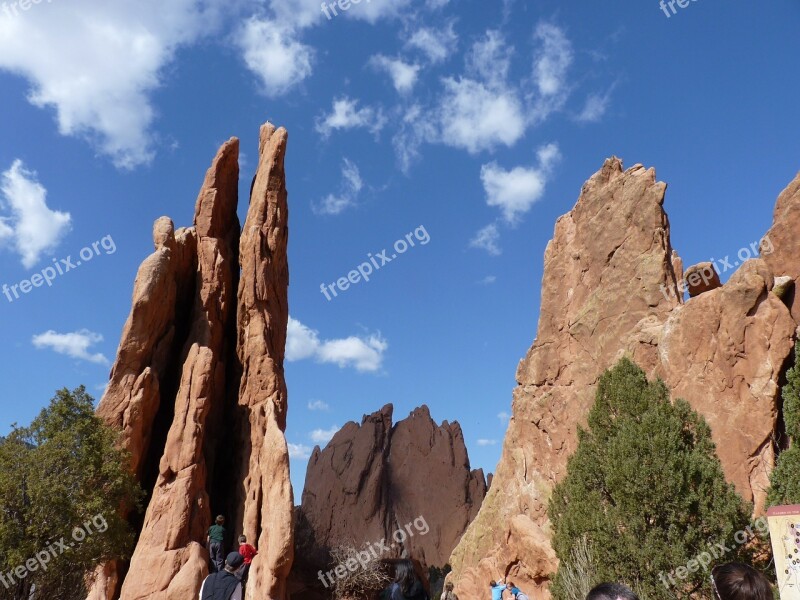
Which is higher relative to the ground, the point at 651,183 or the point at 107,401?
the point at 651,183

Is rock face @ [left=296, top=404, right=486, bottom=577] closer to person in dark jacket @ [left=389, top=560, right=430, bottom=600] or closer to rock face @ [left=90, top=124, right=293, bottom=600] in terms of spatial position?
rock face @ [left=90, top=124, right=293, bottom=600]

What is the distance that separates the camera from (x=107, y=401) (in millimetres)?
21422

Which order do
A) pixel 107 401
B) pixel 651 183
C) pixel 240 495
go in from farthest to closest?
1. pixel 651 183
2. pixel 240 495
3. pixel 107 401

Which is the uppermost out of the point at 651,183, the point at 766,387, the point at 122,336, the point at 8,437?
the point at 651,183

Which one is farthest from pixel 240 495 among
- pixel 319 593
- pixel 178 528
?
pixel 319 593

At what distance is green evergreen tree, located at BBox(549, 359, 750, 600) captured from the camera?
15812mm

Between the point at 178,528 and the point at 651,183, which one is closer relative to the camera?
the point at 178,528

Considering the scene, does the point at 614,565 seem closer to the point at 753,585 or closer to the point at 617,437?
the point at 617,437

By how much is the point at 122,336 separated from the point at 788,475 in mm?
21840

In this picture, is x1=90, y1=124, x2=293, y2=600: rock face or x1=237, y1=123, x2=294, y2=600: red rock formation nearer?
x1=90, y1=124, x2=293, y2=600: rock face
